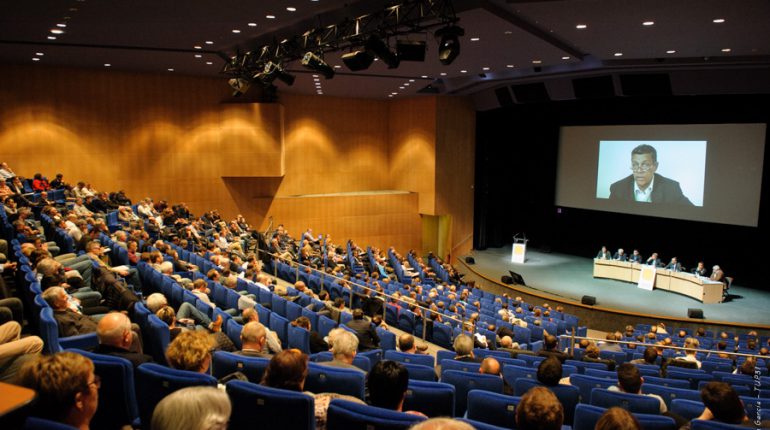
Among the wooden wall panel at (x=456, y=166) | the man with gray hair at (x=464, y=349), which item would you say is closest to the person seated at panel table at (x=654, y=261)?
the wooden wall panel at (x=456, y=166)

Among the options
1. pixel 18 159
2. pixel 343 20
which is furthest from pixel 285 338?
pixel 18 159

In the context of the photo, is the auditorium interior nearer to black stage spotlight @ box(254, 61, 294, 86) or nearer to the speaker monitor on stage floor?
black stage spotlight @ box(254, 61, 294, 86)

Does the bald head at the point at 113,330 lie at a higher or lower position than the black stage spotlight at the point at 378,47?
lower

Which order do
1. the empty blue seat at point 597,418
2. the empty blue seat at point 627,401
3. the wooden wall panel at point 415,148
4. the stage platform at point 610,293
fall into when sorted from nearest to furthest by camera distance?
the empty blue seat at point 597,418
the empty blue seat at point 627,401
the stage platform at point 610,293
the wooden wall panel at point 415,148

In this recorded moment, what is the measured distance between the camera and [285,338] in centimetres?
596

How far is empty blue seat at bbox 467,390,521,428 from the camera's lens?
11.6 feet

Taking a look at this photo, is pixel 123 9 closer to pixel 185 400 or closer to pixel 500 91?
pixel 185 400

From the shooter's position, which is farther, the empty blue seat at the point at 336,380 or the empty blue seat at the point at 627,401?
the empty blue seat at the point at 627,401

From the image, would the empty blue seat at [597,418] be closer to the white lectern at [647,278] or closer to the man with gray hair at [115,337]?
the man with gray hair at [115,337]

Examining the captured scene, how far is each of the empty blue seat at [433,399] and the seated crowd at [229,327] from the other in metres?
0.05

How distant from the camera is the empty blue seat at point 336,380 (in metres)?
3.30

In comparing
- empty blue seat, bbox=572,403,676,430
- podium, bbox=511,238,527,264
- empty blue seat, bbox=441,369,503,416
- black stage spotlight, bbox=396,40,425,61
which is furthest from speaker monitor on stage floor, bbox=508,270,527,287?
empty blue seat, bbox=572,403,676,430

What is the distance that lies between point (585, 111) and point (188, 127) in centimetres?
1282

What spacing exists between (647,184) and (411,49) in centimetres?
1150
